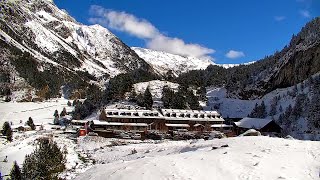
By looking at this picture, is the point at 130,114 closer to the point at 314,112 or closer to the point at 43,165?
the point at 314,112

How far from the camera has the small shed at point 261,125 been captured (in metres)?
110

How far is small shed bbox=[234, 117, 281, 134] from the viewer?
110 meters

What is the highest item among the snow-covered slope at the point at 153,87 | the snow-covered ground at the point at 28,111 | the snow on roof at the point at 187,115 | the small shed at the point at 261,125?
the snow-covered slope at the point at 153,87

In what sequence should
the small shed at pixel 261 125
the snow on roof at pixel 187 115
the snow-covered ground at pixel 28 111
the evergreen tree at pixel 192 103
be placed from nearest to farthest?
the small shed at pixel 261 125, the snow on roof at pixel 187 115, the evergreen tree at pixel 192 103, the snow-covered ground at pixel 28 111

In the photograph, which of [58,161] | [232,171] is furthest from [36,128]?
[232,171]

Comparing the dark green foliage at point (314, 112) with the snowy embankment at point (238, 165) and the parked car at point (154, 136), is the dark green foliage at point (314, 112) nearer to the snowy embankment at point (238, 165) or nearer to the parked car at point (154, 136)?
the parked car at point (154, 136)

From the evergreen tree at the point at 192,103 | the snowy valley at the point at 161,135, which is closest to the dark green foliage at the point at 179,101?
the evergreen tree at the point at 192,103

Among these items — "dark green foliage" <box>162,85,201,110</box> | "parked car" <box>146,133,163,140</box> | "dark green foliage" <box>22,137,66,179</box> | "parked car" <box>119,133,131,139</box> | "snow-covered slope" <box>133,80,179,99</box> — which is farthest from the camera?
"snow-covered slope" <box>133,80,179,99</box>

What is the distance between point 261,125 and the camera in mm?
112125

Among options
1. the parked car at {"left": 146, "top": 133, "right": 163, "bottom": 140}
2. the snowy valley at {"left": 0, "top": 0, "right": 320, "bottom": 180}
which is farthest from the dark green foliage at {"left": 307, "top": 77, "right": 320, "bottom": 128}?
the parked car at {"left": 146, "top": 133, "right": 163, "bottom": 140}

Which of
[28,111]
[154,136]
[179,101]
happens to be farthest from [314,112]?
[28,111]

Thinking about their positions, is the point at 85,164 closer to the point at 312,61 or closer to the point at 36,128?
the point at 36,128

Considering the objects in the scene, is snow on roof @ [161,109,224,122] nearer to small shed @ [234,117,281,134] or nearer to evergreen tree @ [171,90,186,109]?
small shed @ [234,117,281,134]

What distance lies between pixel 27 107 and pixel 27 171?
480 ft
